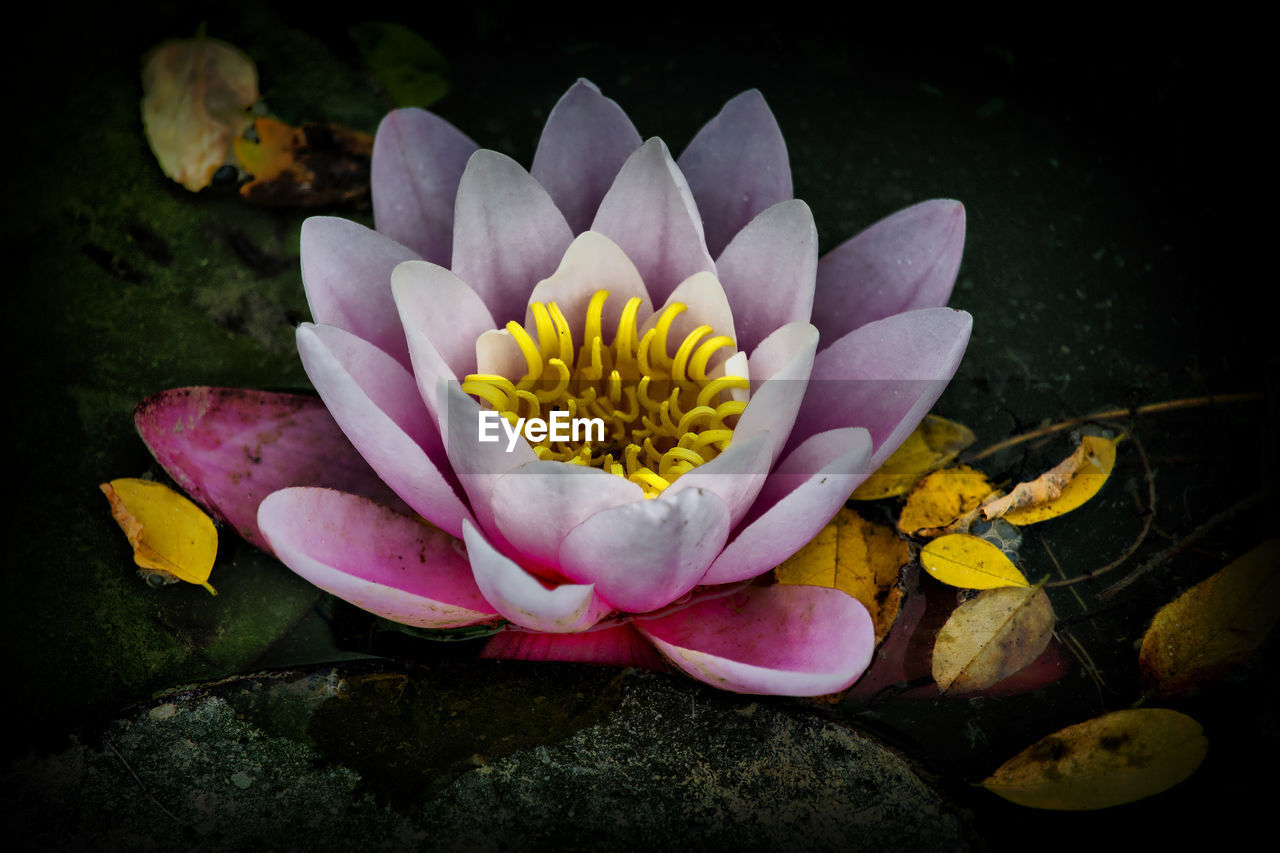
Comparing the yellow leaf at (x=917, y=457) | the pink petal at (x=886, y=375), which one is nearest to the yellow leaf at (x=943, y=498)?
the yellow leaf at (x=917, y=457)

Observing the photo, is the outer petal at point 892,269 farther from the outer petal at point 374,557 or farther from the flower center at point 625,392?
the outer petal at point 374,557

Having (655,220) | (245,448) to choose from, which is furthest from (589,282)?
(245,448)

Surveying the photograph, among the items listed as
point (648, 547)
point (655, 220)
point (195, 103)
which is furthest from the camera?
point (195, 103)

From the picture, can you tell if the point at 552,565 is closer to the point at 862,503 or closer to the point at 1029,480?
the point at 862,503

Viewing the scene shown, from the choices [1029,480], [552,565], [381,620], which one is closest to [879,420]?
[1029,480]

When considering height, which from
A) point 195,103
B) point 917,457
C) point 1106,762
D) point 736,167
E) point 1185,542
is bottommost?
point 1106,762

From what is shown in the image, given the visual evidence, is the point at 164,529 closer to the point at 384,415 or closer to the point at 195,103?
the point at 384,415
